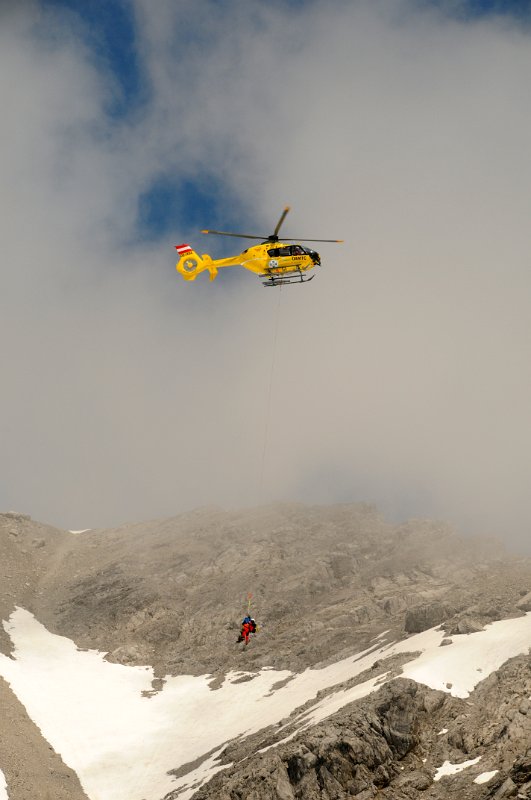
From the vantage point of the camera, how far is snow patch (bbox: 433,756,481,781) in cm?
2723

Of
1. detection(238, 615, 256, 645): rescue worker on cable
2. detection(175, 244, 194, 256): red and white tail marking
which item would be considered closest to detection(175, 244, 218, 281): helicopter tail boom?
detection(175, 244, 194, 256): red and white tail marking

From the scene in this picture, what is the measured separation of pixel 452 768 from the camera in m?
27.5

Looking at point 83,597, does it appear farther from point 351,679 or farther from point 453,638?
point 453,638

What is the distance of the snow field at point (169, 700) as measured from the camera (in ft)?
118

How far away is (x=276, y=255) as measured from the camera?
49281 mm

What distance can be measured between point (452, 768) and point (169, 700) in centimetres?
2799

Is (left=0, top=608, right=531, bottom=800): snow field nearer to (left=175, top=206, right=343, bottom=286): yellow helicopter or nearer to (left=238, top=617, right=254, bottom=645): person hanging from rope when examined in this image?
(left=238, top=617, right=254, bottom=645): person hanging from rope

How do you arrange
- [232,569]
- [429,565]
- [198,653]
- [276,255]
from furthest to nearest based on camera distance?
[232,569] < [429,565] < [198,653] < [276,255]

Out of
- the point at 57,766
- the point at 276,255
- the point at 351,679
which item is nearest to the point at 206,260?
the point at 276,255

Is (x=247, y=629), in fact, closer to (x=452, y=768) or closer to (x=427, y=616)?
(x=427, y=616)

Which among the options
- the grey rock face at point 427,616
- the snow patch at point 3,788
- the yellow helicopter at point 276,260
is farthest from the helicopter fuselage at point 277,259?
the snow patch at point 3,788

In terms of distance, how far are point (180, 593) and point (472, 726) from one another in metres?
45.9

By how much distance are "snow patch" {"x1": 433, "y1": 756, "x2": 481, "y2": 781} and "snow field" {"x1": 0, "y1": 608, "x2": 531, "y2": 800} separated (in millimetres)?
4848

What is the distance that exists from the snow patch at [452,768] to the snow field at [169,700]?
4848 mm
